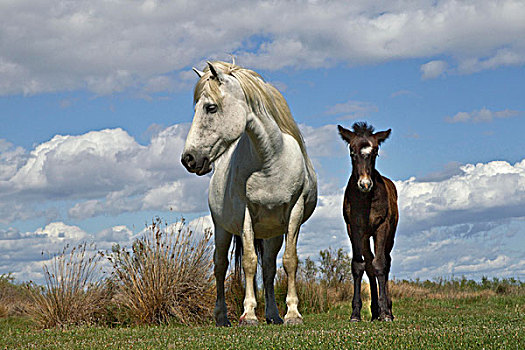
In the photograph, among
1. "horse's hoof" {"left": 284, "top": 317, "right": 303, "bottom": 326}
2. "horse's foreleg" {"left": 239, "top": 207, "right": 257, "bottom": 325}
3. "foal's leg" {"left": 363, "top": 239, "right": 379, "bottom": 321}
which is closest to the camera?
"horse's foreleg" {"left": 239, "top": 207, "right": 257, "bottom": 325}

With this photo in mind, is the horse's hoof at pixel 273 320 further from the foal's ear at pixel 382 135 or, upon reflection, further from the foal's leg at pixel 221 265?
the foal's ear at pixel 382 135

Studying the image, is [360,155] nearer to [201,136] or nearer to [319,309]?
[201,136]

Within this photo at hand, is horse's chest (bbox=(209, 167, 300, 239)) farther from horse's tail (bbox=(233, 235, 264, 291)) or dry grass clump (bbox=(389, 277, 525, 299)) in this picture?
dry grass clump (bbox=(389, 277, 525, 299))

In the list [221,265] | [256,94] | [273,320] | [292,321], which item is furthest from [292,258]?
[256,94]

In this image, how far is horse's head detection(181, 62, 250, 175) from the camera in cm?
740

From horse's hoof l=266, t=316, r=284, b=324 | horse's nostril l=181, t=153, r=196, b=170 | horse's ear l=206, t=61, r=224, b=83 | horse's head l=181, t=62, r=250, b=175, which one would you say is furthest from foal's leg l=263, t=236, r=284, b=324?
Result: horse's ear l=206, t=61, r=224, b=83

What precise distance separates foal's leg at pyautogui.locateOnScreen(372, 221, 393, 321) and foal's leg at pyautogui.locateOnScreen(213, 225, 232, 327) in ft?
7.83

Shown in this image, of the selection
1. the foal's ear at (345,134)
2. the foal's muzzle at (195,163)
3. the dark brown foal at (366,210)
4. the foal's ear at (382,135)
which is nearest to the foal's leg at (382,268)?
the dark brown foal at (366,210)

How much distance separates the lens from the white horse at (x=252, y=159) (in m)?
7.45

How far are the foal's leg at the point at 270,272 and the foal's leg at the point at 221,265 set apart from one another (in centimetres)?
65

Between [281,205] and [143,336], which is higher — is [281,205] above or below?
above

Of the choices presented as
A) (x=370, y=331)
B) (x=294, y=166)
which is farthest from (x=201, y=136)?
(x=370, y=331)

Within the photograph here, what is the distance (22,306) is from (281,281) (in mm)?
6674

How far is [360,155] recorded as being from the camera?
859cm
